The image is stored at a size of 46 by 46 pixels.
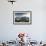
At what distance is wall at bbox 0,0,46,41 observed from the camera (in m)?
5.42

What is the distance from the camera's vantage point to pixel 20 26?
5449mm

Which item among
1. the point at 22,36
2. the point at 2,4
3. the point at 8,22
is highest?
the point at 2,4

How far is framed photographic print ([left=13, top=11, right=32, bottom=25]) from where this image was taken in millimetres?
5435

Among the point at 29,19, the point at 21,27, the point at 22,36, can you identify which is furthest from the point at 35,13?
the point at 22,36

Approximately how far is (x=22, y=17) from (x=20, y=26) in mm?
374

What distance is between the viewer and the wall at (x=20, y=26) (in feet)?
17.8

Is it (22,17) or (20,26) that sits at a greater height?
(22,17)

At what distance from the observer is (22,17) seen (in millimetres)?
5449

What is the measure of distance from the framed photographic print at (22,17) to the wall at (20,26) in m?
0.12

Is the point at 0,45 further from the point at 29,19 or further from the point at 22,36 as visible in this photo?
the point at 29,19

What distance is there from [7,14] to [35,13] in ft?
3.71

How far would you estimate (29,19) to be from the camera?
545 centimetres

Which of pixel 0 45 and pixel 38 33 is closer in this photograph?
pixel 0 45

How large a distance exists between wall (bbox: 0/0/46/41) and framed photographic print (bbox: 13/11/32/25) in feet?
0.40
